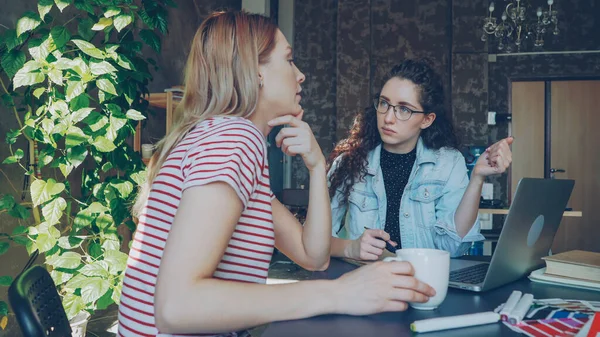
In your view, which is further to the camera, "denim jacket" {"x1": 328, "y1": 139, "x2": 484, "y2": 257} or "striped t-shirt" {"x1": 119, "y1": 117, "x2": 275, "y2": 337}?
"denim jacket" {"x1": 328, "y1": 139, "x2": 484, "y2": 257}

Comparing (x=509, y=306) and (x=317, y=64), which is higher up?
(x=317, y=64)

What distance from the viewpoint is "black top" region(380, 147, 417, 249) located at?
2.04 metres

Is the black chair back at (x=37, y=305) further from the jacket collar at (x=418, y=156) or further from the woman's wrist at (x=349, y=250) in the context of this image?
the jacket collar at (x=418, y=156)

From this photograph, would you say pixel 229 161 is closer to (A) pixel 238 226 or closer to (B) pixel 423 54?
(A) pixel 238 226

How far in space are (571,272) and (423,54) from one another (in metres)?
6.26

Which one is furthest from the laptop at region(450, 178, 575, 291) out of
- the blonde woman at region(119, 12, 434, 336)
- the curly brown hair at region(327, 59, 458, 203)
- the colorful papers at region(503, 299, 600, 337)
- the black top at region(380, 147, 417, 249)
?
the curly brown hair at region(327, 59, 458, 203)

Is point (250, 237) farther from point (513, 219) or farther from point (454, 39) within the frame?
point (454, 39)

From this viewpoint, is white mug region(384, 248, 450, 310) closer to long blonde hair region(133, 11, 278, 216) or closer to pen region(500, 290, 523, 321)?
pen region(500, 290, 523, 321)

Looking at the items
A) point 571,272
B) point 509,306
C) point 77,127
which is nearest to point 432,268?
point 509,306

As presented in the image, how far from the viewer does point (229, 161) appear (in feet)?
2.71

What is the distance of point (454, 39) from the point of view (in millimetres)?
6902

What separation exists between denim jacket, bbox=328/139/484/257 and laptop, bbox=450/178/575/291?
649 mm

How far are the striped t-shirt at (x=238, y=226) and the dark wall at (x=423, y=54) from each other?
610cm

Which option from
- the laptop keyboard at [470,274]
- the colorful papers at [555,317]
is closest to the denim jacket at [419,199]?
the laptop keyboard at [470,274]
